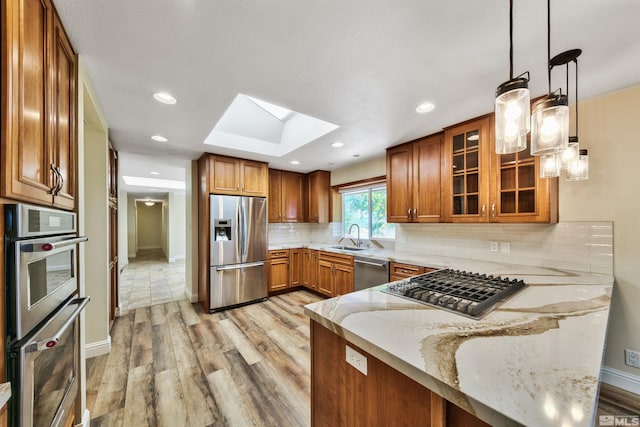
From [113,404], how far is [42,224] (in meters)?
1.61

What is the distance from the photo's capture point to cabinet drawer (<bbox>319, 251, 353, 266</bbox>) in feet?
11.9

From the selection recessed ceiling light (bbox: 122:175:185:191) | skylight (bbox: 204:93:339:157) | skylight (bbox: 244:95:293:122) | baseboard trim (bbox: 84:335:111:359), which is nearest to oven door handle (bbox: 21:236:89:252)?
baseboard trim (bbox: 84:335:111:359)

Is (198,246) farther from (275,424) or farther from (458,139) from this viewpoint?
(458,139)

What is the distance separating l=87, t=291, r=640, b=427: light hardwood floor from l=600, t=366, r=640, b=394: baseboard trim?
58 millimetres

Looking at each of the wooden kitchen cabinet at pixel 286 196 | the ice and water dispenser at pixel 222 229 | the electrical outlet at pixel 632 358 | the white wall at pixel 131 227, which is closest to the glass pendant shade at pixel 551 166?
the electrical outlet at pixel 632 358

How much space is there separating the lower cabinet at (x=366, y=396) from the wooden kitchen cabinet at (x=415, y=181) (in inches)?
86.1

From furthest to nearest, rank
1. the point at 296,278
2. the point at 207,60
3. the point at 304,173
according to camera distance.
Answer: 1. the point at 304,173
2. the point at 296,278
3. the point at 207,60

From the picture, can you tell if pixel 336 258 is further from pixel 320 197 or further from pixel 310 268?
pixel 320 197

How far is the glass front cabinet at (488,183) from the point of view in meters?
2.14

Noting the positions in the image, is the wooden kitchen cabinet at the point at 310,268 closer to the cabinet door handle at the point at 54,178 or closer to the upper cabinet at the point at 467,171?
the upper cabinet at the point at 467,171

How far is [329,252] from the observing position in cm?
400

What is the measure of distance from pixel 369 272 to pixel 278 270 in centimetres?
178

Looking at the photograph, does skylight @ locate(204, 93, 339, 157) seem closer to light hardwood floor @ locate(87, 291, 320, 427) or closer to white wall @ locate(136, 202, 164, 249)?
light hardwood floor @ locate(87, 291, 320, 427)

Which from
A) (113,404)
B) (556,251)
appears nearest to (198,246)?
(113,404)
